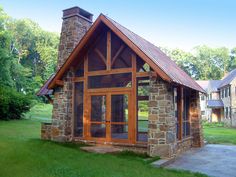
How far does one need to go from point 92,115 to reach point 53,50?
146 ft

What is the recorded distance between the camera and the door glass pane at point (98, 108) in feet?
38.4

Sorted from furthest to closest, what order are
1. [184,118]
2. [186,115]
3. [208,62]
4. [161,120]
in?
[208,62] → [186,115] → [184,118] → [161,120]

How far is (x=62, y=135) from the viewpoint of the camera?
12617mm

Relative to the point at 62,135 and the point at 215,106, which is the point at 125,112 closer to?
the point at 62,135

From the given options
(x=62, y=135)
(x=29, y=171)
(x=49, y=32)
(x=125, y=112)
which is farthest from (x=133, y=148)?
(x=49, y=32)

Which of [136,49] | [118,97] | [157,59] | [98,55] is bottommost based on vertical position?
[118,97]

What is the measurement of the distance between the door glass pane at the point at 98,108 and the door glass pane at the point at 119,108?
0.40 metres

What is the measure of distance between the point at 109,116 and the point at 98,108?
0.70m

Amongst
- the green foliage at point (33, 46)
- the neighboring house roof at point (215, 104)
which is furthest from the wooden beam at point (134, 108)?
the green foliage at point (33, 46)

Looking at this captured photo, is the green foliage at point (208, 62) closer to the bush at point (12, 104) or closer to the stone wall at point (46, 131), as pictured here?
the bush at point (12, 104)

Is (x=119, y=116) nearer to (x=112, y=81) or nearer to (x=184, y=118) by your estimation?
(x=112, y=81)

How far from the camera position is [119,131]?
11.4m

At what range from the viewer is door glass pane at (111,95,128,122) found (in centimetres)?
1118

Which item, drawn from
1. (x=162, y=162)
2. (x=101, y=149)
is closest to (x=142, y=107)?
(x=101, y=149)
